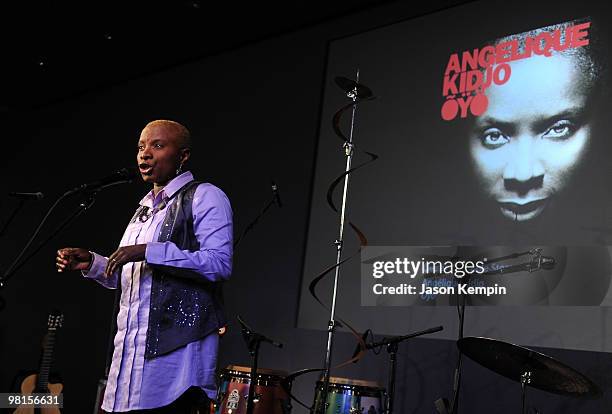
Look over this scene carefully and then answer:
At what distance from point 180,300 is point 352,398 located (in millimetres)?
1970

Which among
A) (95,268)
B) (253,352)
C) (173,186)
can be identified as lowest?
(253,352)

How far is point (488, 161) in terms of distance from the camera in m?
4.29

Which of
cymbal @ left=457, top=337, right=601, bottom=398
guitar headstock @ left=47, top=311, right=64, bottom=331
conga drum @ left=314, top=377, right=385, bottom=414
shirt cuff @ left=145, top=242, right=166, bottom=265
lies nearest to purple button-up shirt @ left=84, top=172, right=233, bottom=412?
shirt cuff @ left=145, top=242, right=166, bottom=265

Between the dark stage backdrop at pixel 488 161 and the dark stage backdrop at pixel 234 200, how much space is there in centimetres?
13

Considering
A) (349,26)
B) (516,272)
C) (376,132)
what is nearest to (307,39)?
(349,26)

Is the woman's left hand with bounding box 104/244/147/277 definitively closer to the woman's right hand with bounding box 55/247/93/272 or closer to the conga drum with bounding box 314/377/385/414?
the woman's right hand with bounding box 55/247/93/272

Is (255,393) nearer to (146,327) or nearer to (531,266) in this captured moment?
(531,266)

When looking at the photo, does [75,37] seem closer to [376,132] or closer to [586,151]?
[376,132]

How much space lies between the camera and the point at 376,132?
195 inches

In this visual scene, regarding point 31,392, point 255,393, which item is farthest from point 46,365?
point 255,393

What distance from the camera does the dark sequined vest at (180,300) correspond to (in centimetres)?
176

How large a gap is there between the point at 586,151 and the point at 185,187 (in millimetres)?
2760

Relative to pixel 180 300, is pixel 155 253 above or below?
above

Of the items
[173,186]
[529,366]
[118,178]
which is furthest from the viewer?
[529,366]
